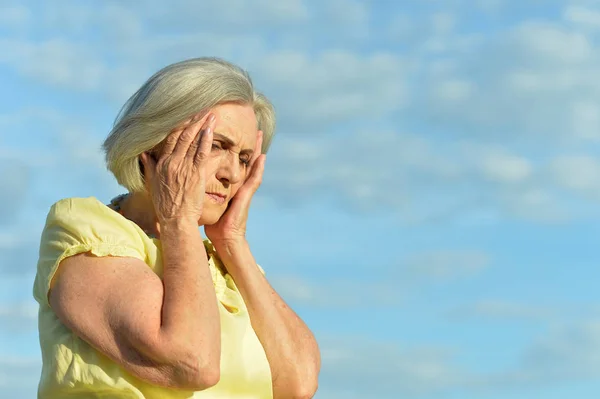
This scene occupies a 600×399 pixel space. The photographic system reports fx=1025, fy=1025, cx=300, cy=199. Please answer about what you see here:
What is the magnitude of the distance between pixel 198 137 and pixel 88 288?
799mm

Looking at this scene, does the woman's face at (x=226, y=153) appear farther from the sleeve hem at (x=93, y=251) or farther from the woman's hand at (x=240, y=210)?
the sleeve hem at (x=93, y=251)

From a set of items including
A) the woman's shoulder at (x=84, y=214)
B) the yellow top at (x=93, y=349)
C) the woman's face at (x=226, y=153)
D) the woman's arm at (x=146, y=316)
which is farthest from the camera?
the woman's face at (x=226, y=153)

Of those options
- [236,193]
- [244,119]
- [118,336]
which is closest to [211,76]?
[244,119]

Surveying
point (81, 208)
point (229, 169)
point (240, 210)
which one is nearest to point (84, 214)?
point (81, 208)

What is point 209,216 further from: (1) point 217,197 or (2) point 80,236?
(2) point 80,236

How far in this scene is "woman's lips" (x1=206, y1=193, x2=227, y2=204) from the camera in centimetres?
448

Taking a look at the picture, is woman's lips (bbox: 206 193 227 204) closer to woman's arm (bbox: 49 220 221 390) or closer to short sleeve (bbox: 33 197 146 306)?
short sleeve (bbox: 33 197 146 306)

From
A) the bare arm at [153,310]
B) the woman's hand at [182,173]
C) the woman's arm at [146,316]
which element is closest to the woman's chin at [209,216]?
the woman's hand at [182,173]

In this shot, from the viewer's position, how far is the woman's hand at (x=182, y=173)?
13.5ft

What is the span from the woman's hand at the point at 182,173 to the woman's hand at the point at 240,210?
486 millimetres

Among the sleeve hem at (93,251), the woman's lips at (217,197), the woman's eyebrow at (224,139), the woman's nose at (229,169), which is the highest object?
the woman's eyebrow at (224,139)

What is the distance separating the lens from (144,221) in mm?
4391

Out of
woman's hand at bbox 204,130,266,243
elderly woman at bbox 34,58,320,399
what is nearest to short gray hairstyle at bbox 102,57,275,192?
elderly woman at bbox 34,58,320,399

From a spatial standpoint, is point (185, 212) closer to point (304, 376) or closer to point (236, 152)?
point (236, 152)
